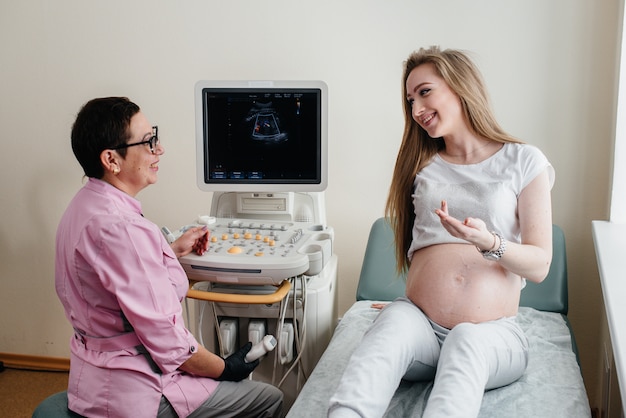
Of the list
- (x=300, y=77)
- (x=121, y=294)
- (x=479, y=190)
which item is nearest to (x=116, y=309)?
(x=121, y=294)

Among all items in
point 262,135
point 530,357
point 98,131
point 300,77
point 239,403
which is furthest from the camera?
point 300,77

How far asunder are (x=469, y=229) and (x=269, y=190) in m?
0.84

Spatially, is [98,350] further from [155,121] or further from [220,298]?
[155,121]

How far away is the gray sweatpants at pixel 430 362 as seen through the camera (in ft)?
4.59

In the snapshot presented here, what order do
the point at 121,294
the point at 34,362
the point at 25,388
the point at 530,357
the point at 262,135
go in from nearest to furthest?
the point at 121,294 < the point at 530,357 < the point at 262,135 < the point at 25,388 < the point at 34,362

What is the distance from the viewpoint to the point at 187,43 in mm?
2646

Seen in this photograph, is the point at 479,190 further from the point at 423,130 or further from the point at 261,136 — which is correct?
the point at 261,136

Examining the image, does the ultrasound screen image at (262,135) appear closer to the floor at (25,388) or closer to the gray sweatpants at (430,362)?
the gray sweatpants at (430,362)

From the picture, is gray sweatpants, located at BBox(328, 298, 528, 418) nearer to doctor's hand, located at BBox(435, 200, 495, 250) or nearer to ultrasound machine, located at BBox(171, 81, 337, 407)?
doctor's hand, located at BBox(435, 200, 495, 250)

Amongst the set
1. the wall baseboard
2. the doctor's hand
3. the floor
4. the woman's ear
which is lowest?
the floor

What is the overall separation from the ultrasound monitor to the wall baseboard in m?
1.38

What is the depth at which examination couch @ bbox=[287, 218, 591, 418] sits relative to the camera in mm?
1552

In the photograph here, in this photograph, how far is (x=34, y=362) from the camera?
3039 millimetres

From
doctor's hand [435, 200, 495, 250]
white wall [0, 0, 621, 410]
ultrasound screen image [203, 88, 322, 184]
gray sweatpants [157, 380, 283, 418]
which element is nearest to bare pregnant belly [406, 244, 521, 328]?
doctor's hand [435, 200, 495, 250]
